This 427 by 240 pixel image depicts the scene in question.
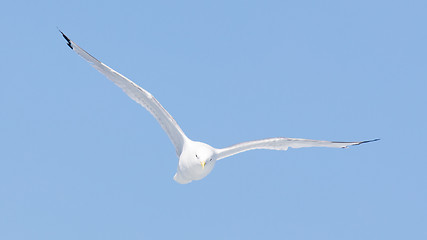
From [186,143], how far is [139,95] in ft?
9.01

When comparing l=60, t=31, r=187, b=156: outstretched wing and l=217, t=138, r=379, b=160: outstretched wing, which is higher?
l=60, t=31, r=187, b=156: outstretched wing

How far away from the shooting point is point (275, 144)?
3086 centimetres

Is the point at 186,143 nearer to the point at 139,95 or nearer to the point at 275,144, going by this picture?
the point at 139,95

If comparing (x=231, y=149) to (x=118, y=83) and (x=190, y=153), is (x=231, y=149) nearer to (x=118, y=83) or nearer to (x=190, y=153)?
(x=190, y=153)

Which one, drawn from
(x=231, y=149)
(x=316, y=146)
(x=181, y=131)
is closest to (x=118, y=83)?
(x=181, y=131)

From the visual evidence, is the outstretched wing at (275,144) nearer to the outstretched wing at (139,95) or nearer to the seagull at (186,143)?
the seagull at (186,143)

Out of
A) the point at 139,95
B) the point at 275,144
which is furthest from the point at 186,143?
the point at 275,144

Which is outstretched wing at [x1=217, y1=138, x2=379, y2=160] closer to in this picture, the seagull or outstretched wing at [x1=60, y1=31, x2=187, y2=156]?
the seagull

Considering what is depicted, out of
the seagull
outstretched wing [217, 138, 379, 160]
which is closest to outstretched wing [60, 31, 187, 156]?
the seagull

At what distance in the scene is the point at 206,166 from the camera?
95.7 feet

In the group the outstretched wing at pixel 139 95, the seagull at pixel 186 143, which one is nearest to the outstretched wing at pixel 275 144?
the seagull at pixel 186 143

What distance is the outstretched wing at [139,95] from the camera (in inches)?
1180

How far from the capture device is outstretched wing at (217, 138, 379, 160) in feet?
100

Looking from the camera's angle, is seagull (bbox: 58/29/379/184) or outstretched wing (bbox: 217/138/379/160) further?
outstretched wing (bbox: 217/138/379/160)
